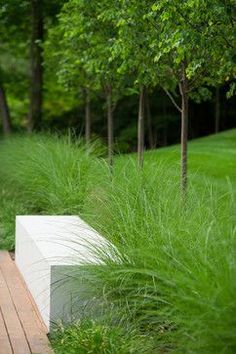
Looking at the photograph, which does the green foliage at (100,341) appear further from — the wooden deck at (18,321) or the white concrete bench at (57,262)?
the white concrete bench at (57,262)

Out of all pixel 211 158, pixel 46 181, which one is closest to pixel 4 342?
pixel 46 181

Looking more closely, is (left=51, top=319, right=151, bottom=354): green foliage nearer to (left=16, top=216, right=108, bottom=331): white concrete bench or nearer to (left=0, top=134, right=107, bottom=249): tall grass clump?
(left=16, top=216, right=108, bottom=331): white concrete bench

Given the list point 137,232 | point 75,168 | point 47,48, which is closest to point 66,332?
point 137,232

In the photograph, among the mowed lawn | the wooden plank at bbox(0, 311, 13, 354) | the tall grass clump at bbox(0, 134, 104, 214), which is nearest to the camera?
the wooden plank at bbox(0, 311, 13, 354)

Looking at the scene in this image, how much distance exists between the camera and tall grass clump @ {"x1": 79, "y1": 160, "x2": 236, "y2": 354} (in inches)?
172

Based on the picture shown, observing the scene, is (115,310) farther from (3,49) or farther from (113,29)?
(3,49)

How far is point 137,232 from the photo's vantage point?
5.92 m

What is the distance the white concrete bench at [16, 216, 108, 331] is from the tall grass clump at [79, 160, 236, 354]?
21 centimetres

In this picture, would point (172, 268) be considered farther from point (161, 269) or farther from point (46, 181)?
point (46, 181)

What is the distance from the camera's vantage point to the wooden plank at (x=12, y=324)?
5871mm

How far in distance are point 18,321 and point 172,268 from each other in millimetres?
2064

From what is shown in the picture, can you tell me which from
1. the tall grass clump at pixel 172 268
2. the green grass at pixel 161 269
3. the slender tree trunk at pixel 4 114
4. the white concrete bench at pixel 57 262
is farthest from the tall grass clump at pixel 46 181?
the slender tree trunk at pixel 4 114

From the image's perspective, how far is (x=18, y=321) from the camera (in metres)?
6.67

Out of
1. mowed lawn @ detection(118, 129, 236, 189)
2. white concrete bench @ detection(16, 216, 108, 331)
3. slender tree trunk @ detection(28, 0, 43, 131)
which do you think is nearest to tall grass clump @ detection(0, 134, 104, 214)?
mowed lawn @ detection(118, 129, 236, 189)
